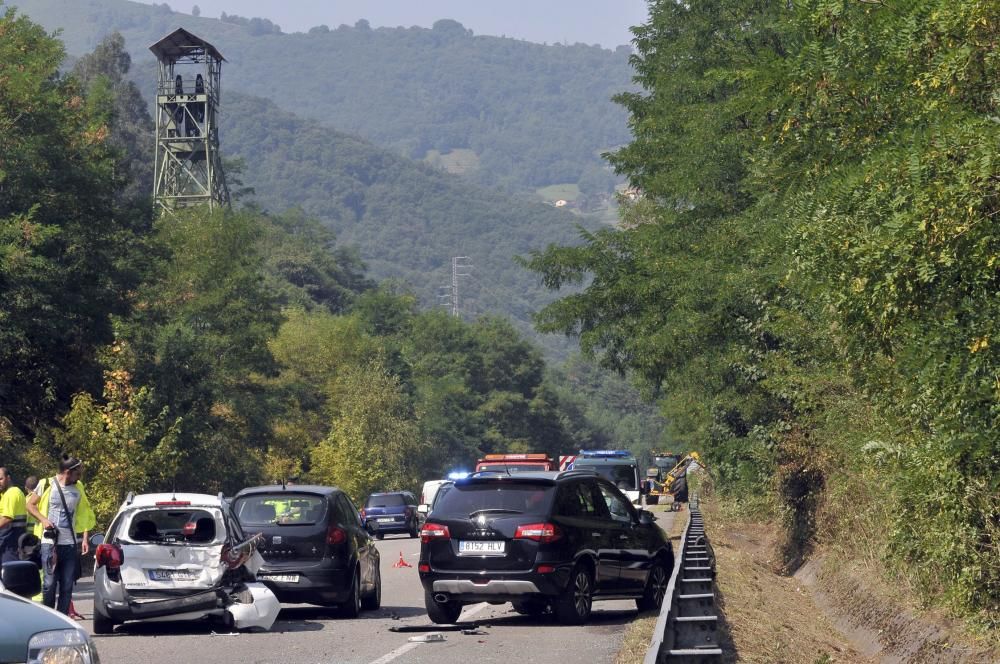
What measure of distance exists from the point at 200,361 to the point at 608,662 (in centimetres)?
3575

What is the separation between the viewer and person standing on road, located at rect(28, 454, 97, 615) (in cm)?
1493

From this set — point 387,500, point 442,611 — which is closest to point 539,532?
point 442,611

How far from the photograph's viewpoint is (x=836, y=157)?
13.0 m

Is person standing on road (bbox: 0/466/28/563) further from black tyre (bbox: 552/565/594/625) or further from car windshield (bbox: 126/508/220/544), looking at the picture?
black tyre (bbox: 552/565/594/625)

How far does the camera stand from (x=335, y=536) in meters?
16.6

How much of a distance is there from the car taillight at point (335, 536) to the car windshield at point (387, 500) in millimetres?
27810

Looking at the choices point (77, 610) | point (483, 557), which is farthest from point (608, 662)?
point (77, 610)

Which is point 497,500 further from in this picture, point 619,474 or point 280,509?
point 619,474

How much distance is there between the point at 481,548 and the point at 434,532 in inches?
26.0

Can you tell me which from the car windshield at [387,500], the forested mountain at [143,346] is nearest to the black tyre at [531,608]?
the forested mountain at [143,346]

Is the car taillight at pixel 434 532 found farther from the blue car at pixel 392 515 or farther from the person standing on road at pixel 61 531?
the blue car at pixel 392 515

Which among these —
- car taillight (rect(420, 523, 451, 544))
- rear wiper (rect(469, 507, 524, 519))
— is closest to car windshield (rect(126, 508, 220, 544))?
car taillight (rect(420, 523, 451, 544))

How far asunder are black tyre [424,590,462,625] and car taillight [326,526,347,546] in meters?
1.45

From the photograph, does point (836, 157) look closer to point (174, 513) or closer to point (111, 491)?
point (174, 513)
